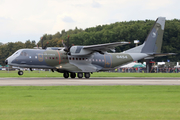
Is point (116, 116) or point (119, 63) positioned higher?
point (119, 63)

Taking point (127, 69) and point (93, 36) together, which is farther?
point (93, 36)

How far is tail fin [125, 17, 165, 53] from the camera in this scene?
138 ft

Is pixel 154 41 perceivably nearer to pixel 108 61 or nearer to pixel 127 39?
pixel 108 61

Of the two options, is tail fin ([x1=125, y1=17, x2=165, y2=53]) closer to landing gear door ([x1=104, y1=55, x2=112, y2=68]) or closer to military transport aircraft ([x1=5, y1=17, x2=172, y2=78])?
military transport aircraft ([x1=5, y1=17, x2=172, y2=78])

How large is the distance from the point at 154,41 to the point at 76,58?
12.7 metres

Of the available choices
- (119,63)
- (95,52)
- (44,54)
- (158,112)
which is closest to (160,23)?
(119,63)

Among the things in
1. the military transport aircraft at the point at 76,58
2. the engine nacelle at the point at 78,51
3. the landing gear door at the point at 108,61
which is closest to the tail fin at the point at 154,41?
the military transport aircraft at the point at 76,58

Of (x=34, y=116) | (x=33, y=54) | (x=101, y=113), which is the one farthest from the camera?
(x=33, y=54)

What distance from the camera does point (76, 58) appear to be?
36812 mm

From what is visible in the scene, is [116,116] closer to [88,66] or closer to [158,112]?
[158,112]

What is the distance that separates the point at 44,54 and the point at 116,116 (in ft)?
87.2

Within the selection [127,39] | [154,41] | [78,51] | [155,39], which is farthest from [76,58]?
[127,39]

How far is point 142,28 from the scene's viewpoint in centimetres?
12212

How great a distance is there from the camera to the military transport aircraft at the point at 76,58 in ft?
113
